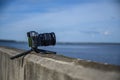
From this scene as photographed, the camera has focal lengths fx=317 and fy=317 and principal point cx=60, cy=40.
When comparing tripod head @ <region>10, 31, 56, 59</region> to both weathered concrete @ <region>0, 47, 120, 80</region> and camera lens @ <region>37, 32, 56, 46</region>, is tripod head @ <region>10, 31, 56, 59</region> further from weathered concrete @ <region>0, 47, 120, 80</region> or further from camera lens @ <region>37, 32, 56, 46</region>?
weathered concrete @ <region>0, 47, 120, 80</region>

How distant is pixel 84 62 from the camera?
3.00 metres

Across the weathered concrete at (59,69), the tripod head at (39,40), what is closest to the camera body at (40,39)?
the tripod head at (39,40)

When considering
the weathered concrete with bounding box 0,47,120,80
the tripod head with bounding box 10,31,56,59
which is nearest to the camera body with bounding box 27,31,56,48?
the tripod head with bounding box 10,31,56,59

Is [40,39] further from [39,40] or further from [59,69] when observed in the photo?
[59,69]

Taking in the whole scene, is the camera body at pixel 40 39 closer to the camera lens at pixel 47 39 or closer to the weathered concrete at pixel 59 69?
the camera lens at pixel 47 39

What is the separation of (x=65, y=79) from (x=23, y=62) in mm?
1671

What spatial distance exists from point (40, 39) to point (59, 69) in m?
1.78

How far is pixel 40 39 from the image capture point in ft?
16.0

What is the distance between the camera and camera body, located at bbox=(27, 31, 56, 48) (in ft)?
16.0

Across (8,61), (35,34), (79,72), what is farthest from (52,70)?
(8,61)

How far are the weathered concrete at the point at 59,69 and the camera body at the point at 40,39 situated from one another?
36cm

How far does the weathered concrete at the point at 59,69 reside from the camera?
8.13 feet

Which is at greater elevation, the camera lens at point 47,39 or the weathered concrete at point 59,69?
the camera lens at point 47,39

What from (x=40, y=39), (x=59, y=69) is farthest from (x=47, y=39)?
(x=59, y=69)
